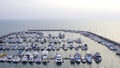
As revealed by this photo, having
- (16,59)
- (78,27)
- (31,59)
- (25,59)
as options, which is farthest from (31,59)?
(78,27)

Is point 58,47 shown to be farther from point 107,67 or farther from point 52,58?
point 107,67

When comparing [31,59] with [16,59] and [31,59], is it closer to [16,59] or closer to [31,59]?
[31,59]

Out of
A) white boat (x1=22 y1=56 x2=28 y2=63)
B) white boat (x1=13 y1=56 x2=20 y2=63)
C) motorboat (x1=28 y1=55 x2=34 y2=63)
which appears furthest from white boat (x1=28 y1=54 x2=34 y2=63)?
white boat (x1=13 y1=56 x2=20 y2=63)

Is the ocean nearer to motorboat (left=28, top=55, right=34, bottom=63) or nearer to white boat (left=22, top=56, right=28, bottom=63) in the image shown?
motorboat (left=28, top=55, right=34, bottom=63)

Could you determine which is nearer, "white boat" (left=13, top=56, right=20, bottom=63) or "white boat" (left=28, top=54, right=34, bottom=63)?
"white boat" (left=13, top=56, right=20, bottom=63)

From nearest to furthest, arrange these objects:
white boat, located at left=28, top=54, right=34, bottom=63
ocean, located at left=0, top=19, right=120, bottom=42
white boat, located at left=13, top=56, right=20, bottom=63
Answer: white boat, located at left=13, top=56, right=20, bottom=63 < white boat, located at left=28, top=54, right=34, bottom=63 < ocean, located at left=0, top=19, right=120, bottom=42

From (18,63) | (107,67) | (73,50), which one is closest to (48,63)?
(18,63)

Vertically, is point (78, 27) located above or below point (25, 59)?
above

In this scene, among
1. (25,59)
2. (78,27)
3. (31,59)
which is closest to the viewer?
(25,59)

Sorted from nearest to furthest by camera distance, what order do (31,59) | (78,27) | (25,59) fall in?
(25,59) < (31,59) < (78,27)

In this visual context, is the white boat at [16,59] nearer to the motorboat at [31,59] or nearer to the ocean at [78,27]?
the motorboat at [31,59]

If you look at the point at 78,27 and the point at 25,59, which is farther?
the point at 78,27
